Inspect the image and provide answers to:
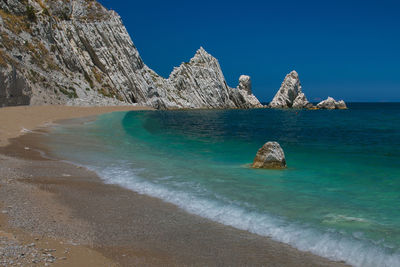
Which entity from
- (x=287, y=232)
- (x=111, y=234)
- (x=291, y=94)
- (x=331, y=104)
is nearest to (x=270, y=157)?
(x=287, y=232)

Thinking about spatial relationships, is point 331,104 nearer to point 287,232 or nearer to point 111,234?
point 287,232

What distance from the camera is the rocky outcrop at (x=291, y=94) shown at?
142375mm

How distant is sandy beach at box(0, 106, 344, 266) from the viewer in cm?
570

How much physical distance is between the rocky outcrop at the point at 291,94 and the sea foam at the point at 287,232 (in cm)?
13740

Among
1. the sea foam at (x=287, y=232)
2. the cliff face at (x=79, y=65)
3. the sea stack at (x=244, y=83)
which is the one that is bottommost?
the sea foam at (x=287, y=232)

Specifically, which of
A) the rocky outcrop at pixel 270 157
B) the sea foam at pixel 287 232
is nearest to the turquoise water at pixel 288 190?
the sea foam at pixel 287 232

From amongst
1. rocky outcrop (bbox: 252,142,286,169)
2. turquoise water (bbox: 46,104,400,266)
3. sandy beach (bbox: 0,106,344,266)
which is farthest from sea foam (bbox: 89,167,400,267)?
rocky outcrop (bbox: 252,142,286,169)

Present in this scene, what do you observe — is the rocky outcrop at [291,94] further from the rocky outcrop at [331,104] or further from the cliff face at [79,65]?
the cliff face at [79,65]

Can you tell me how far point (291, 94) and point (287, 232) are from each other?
→ 144 m

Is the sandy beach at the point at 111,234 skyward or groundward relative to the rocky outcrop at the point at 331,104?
A: groundward

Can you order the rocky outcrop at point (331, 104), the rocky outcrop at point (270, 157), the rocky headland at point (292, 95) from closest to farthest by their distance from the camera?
the rocky outcrop at point (270, 157)
the rocky outcrop at point (331, 104)
the rocky headland at point (292, 95)

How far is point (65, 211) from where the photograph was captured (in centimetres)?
808

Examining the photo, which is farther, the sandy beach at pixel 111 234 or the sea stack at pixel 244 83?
the sea stack at pixel 244 83

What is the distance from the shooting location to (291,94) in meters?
145
